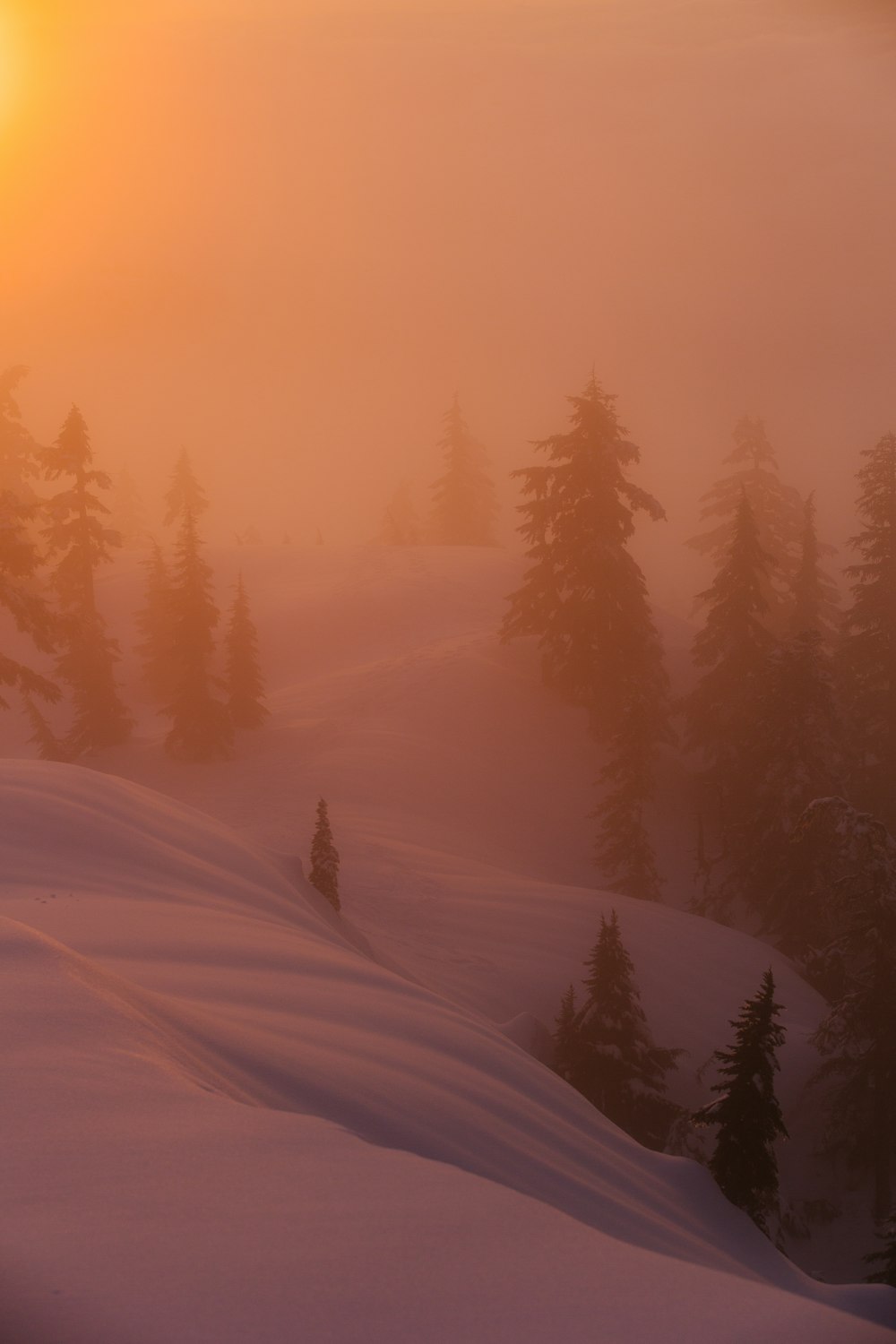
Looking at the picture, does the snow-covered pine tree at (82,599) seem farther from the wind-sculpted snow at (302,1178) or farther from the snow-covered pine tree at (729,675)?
the wind-sculpted snow at (302,1178)

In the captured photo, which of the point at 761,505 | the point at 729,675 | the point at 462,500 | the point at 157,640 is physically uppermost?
the point at 462,500

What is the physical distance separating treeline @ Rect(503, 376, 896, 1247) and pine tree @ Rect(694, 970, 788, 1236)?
926cm

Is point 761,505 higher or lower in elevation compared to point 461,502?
lower

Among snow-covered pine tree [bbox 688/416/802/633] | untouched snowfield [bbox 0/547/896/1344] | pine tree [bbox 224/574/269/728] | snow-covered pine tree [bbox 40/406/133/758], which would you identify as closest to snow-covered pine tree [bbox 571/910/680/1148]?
untouched snowfield [bbox 0/547/896/1344]

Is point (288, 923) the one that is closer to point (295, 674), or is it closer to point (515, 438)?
point (295, 674)

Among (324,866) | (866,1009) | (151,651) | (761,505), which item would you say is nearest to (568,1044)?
(324,866)

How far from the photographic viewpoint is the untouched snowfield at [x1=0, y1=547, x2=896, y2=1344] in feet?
8.84

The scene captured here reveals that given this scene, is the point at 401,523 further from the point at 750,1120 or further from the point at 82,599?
the point at 750,1120

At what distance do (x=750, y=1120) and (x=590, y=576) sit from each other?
21708mm

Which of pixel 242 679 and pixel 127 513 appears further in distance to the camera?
pixel 127 513

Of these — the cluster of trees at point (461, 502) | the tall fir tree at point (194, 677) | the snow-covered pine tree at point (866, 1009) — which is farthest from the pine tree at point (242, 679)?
the cluster of trees at point (461, 502)

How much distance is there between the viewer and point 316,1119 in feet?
14.4

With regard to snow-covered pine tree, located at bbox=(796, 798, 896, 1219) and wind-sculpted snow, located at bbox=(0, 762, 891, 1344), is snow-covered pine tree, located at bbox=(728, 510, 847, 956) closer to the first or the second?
snow-covered pine tree, located at bbox=(796, 798, 896, 1219)

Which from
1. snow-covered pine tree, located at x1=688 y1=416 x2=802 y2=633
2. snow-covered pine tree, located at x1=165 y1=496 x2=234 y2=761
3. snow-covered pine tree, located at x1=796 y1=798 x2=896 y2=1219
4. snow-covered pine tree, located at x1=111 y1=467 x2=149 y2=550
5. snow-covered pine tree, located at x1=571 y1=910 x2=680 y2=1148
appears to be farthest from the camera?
snow-covered pine tree, located at x1=111 y1=467 x2=149 y2=550
